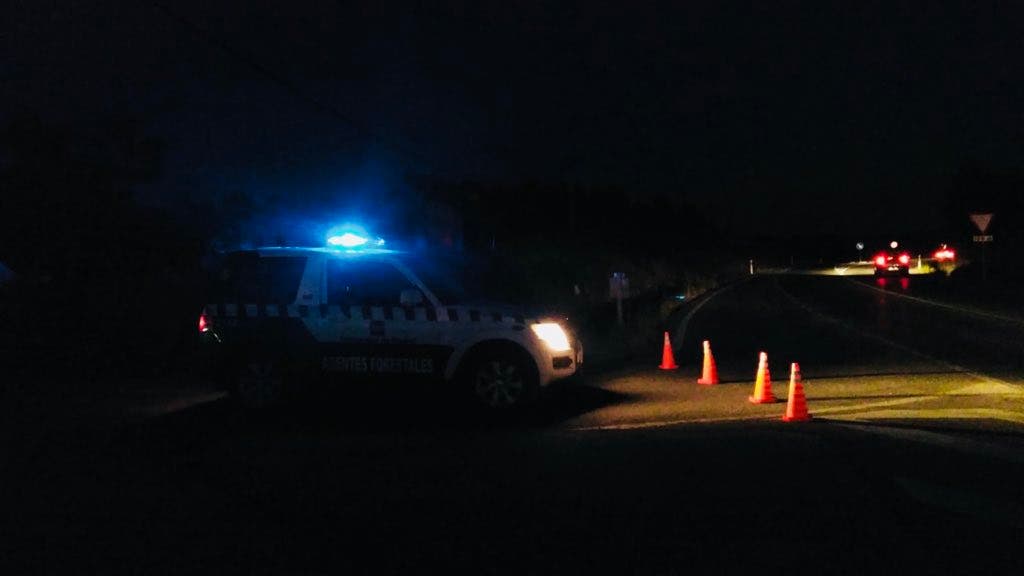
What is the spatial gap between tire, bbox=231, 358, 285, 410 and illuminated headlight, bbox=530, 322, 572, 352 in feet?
9.88

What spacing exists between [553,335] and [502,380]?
31.3 inches

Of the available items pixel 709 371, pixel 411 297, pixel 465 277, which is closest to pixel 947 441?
pixel 411 297

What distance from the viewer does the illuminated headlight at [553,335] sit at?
465 inches

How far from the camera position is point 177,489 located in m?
7.71

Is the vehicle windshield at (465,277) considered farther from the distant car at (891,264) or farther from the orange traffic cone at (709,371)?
the distant car at (891,264)

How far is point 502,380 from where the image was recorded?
38.7ft

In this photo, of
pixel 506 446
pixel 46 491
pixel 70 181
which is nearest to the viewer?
pixel 46 491

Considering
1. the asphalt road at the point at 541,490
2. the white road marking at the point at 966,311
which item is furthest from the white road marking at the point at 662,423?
the white road marking at the point at 966,311

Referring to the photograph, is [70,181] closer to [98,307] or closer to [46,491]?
[98,307]

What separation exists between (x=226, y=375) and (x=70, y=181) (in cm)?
2386

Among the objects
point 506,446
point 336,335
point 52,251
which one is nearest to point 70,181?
point 52,251

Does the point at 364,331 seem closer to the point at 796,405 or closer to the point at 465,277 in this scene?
the point at 796,405

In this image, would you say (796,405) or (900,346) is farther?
(900,346)

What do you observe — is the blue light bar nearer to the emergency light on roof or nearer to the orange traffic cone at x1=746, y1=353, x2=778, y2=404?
the emergency light on roof
